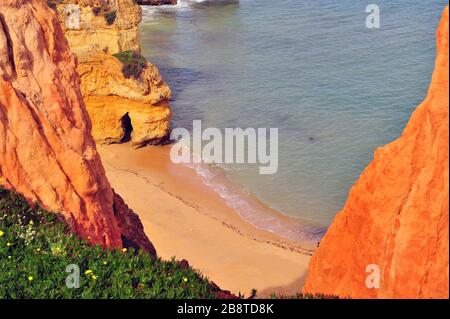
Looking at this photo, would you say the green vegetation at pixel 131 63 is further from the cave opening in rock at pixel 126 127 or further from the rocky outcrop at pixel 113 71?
the cave opening in rock at pixel 126 127

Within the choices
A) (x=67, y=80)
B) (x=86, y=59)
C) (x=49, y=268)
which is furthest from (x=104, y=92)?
(x=49, y=268)

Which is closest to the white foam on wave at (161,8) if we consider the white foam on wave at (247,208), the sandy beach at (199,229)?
the sandy beach at (199,229)

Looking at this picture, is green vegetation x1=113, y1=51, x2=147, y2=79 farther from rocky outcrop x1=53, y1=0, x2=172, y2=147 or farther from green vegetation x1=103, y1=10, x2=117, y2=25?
green vegetation x1=103, y1=10, x2=117, y2=25

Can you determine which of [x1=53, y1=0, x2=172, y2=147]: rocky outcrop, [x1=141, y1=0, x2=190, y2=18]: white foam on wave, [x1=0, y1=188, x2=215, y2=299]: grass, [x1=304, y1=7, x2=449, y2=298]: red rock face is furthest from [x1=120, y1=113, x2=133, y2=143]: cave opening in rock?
[x1=141, y1=0, x2=190, y2=18]: white foam on wave

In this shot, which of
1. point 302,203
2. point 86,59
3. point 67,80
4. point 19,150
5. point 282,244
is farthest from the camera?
point 86,59

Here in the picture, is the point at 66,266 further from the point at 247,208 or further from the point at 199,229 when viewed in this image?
the point at 247,208

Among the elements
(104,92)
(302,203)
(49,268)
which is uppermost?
(49,268)
